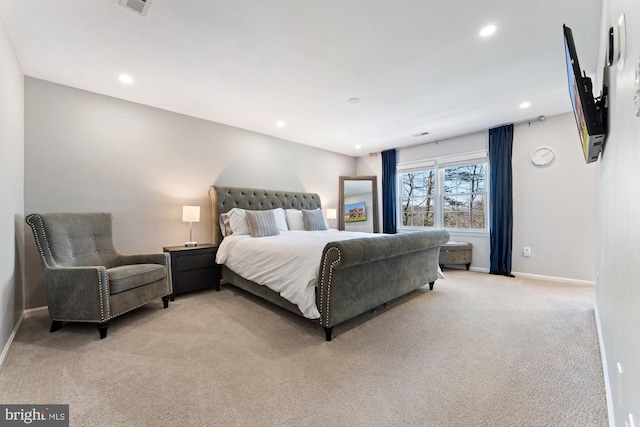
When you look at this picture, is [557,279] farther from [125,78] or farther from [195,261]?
[125,78]

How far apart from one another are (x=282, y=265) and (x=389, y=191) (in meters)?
4.02

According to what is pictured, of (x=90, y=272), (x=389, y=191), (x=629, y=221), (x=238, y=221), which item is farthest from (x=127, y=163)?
(x=389, y=191)

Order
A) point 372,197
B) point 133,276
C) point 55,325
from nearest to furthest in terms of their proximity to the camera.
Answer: point 55,325
point 133,276
point 372,197

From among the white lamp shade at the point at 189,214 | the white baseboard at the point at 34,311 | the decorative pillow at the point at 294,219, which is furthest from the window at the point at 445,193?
the white baseboard at the point at 34,311

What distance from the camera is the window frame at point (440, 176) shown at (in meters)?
4.73

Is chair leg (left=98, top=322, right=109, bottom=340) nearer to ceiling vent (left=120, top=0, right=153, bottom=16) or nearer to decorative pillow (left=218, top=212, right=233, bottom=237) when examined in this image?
decorative pillow (left=218, top=212, right=233, bottom=237)

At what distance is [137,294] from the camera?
2.56 m

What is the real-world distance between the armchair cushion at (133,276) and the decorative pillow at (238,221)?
1.11 meters

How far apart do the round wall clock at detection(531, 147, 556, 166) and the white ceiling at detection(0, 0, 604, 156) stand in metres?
0.60

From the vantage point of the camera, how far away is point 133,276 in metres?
2.51

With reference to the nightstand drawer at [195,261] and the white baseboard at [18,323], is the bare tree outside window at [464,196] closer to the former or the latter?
the nightstand drawer at [195,261]

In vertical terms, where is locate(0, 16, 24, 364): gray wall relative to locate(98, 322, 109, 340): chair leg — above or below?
above

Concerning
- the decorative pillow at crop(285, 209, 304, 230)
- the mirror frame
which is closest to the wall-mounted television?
the decorative pillow at crop(285, 209, 304, 230)

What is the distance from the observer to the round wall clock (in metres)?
4.02
